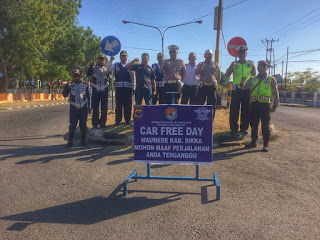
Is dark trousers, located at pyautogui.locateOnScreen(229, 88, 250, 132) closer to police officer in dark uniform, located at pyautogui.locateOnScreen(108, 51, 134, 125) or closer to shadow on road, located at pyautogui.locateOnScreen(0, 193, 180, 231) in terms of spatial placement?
police officer in dark uniform, located at pyautogui.locateOnScreen(108, 51, 134, 125)

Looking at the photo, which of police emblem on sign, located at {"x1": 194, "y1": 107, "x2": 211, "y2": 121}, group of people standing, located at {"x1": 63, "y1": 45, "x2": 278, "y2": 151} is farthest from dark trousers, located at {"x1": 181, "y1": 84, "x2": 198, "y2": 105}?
police emblem on sign, located at {"x1": 194, "y1": 107, "x2": 211, "y2": 121}

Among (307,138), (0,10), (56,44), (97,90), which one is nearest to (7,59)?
(0,10)

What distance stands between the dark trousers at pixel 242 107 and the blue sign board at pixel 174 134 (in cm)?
338

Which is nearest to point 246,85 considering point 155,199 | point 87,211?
point 155,199

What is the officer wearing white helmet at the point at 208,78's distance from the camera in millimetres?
6624

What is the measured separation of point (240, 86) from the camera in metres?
6.50

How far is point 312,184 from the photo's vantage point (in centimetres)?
396

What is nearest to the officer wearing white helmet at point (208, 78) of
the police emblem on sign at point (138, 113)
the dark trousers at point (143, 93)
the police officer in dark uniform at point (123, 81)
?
the dark trousers at point (143, 93)

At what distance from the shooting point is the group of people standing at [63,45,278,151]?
19.8 ft

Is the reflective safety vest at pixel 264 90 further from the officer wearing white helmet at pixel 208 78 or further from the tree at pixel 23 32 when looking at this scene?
the tree at pixel 23 32

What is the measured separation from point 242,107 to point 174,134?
12.1ft

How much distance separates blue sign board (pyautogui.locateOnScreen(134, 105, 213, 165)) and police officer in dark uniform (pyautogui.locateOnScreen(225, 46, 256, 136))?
3158 millimetres

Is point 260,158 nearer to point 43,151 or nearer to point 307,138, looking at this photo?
point 307,138

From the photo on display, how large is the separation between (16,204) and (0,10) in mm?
24384
